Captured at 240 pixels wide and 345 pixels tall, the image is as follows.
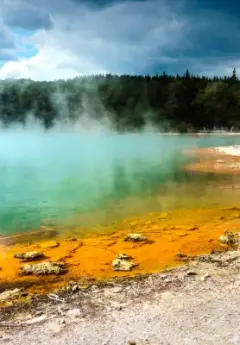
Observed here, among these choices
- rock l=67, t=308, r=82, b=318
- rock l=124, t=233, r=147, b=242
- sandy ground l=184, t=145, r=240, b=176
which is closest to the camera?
rock l=67, t=308, r=82, b=318

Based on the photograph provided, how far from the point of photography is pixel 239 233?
9688 mm

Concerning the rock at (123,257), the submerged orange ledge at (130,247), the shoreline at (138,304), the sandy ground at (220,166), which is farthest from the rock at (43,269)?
the sandy ground at (220,166)

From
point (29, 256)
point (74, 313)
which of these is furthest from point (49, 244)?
point (74, 313)

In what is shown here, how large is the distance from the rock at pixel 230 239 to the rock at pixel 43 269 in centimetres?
366

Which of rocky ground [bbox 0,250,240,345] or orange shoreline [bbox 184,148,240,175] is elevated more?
orange shoreline [bbox 184,148,240,175]

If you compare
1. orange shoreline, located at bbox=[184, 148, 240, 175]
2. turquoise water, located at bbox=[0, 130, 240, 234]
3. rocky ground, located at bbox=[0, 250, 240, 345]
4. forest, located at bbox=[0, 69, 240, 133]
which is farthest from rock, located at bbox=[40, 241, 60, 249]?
forest, located at bbox=[0, 69, 240, 133]

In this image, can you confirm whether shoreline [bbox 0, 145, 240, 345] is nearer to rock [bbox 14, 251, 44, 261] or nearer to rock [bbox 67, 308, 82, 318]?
rock [bbox 67, 308, 82, 318]

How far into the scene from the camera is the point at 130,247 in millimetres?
8961

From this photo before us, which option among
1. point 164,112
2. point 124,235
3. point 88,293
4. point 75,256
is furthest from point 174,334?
point 164,112

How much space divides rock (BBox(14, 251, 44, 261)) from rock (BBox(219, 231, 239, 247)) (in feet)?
13.1

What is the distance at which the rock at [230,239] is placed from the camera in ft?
29.3

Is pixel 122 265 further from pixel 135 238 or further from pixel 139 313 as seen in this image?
pixel 139 313

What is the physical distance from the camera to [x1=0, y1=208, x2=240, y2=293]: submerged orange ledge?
732cm

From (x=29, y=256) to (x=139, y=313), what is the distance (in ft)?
11.7
